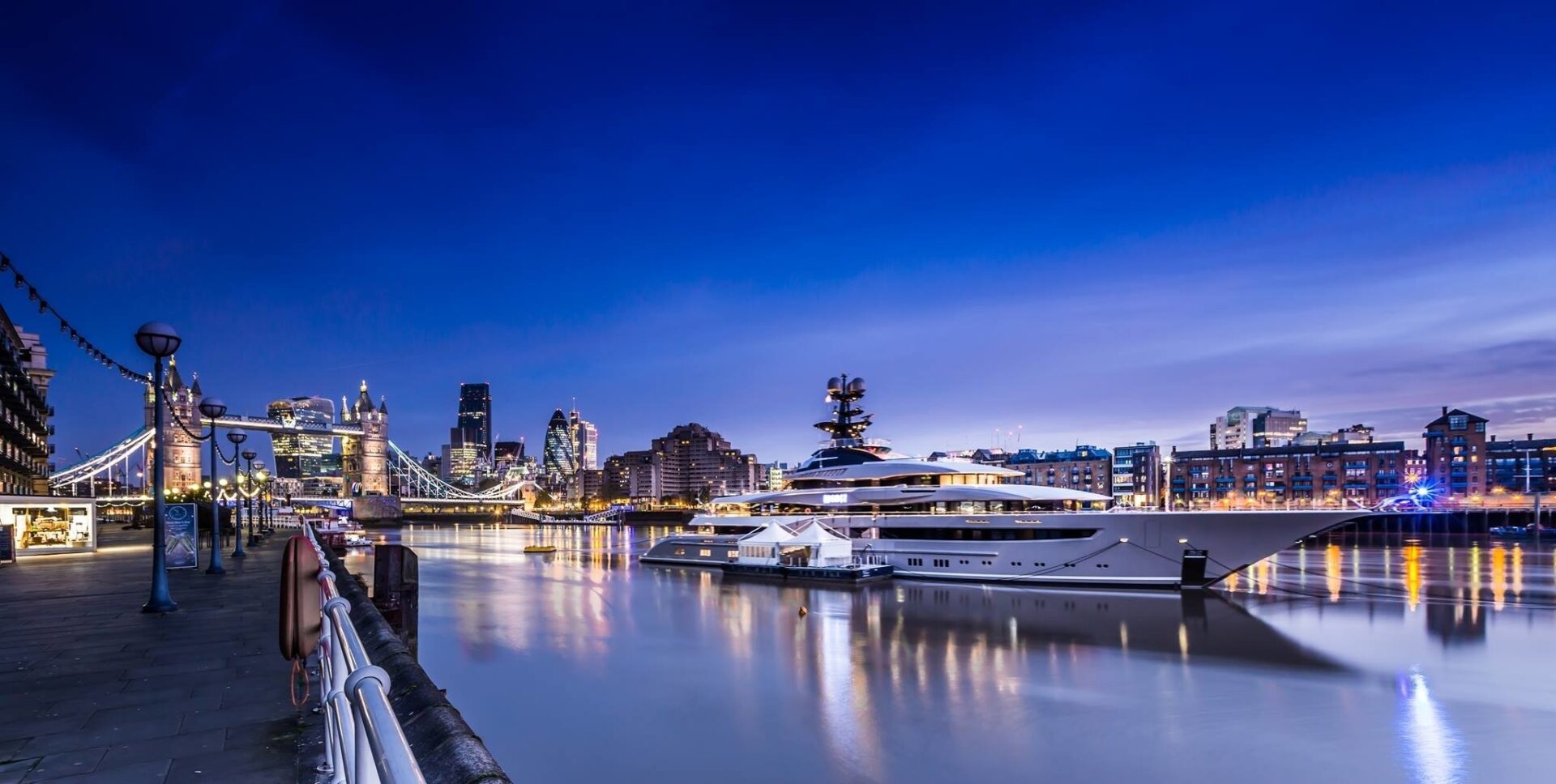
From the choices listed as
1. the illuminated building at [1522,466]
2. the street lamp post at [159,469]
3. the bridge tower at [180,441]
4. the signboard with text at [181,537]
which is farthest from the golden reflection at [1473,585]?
the bridge tower at [180,441]

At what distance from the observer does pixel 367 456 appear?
613 feet

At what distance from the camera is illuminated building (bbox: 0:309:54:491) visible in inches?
1767

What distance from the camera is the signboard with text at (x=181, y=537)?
18938 mm

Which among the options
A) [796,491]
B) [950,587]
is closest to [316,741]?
[950,587]

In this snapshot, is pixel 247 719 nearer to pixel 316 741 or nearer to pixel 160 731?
pixel 160 731

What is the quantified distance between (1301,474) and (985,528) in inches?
5123

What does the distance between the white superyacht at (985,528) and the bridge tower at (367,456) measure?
5936 inches

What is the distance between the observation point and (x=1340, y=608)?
120 ft

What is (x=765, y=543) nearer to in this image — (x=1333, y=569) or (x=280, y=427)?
(x=1333, y=569)

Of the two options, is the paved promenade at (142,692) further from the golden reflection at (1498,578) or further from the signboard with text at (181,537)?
the golden reflection at (1498,578)

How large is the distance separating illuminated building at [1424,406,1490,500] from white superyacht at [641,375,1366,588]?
11863cm

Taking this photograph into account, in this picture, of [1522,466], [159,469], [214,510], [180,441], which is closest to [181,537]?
[214,510]

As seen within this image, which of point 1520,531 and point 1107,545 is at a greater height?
point 1107,545

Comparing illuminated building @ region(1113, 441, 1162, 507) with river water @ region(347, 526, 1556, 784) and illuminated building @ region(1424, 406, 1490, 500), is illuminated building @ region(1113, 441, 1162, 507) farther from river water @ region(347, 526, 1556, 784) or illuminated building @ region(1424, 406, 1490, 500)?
river water @ region(347, 526, 1556, 784)
